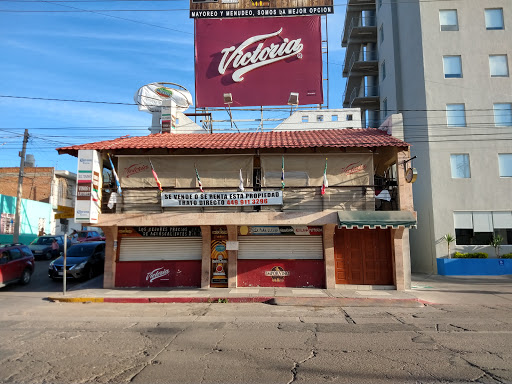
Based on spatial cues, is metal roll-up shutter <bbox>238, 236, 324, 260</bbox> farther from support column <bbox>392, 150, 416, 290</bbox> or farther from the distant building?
the distant building

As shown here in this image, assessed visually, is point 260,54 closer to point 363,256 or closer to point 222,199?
point 222,199

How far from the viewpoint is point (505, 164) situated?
21.5 m

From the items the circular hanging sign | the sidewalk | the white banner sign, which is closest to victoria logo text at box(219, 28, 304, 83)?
the white banner sign

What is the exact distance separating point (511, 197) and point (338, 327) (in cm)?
1726

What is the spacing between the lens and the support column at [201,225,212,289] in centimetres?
1495

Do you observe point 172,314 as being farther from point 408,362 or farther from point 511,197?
point 511,197

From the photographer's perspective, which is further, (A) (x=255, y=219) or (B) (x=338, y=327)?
(A) (x=255, y=219)

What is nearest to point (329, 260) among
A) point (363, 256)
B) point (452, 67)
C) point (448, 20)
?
point (363, 256)

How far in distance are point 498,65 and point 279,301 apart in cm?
2030

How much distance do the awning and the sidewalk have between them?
2.41 meters

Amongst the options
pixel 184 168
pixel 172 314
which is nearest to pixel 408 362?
pixel 172 314

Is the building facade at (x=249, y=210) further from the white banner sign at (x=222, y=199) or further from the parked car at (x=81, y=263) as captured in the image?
the parked car at (x=81, y=263)

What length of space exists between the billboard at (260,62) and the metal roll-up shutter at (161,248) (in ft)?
27.5

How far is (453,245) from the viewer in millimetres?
21141
